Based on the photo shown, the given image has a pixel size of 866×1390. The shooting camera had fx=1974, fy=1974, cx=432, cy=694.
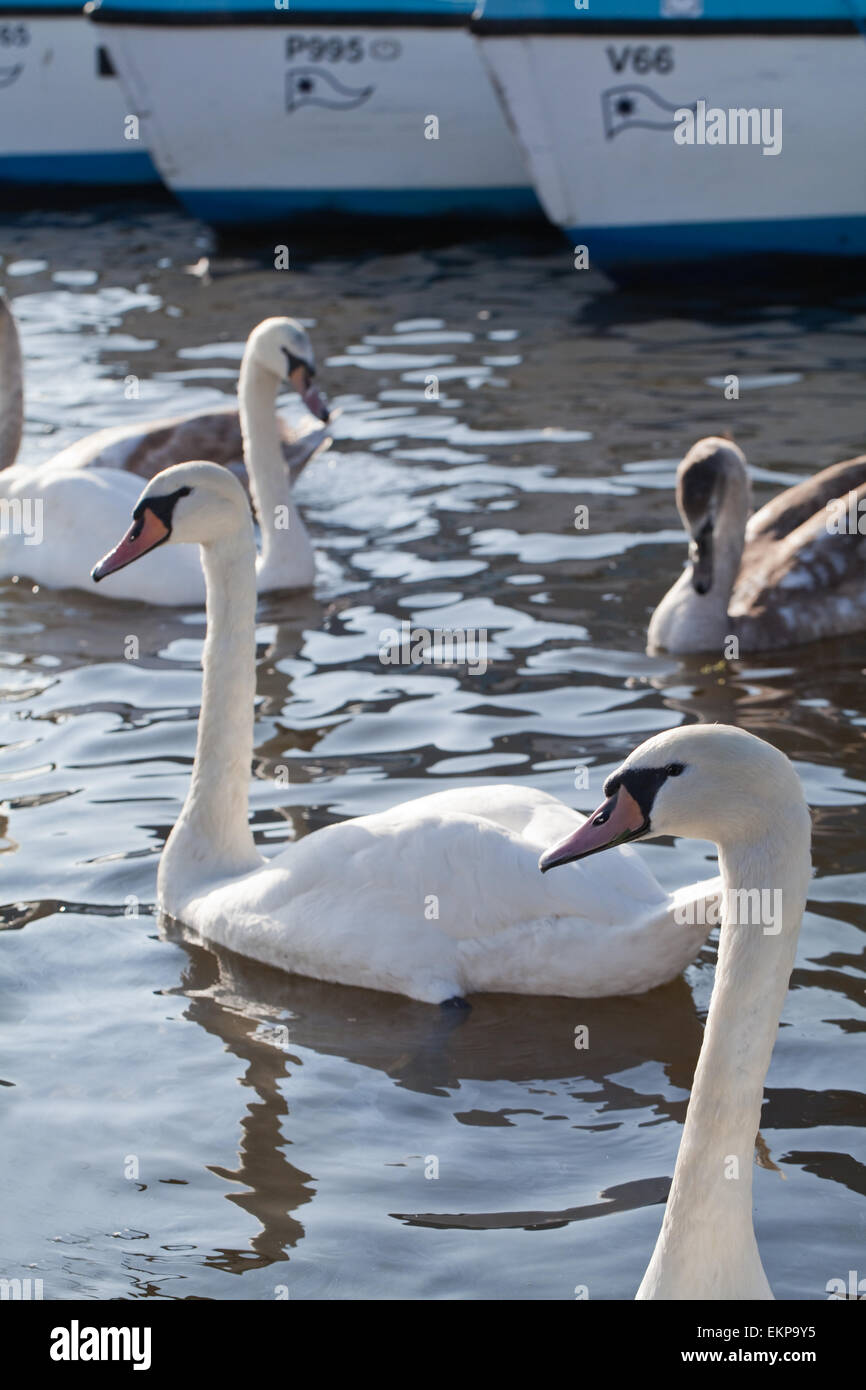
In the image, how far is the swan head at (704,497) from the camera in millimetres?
7633

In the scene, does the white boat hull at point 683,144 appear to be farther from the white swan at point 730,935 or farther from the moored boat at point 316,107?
the white swan at point 730,935

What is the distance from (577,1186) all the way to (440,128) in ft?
42.2

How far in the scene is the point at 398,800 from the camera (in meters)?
6.27

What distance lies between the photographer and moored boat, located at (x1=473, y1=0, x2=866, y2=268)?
42.2 feet

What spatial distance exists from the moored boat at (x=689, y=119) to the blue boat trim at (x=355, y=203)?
2.49 metres

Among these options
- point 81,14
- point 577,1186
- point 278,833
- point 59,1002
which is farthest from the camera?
point 81,14

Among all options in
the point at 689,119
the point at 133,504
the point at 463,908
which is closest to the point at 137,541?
the point at 463,908

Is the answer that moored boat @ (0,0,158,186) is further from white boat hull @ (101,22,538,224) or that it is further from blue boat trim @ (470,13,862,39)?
blue boat trim @ (470,13,862,39)

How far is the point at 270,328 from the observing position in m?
8.59

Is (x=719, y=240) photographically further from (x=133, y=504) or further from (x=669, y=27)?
(x=133, y=504)

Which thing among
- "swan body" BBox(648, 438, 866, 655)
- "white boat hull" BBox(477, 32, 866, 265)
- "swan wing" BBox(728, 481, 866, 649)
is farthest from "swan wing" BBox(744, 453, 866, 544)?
"white boat hull" BBox(477, 32, 866, 265)

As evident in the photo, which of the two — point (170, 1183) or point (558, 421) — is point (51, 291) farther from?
point (170, 1183)

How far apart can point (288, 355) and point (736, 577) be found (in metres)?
2.19

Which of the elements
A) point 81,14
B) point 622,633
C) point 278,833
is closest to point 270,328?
point 622,633
